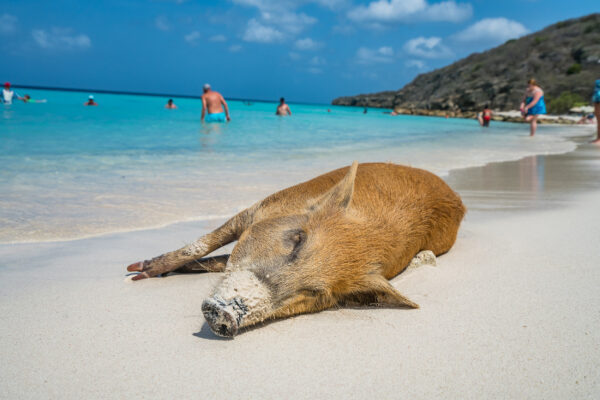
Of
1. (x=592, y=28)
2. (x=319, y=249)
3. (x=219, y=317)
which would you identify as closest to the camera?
(x=219, y=317)

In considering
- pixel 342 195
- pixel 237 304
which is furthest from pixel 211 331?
pixel 342 195

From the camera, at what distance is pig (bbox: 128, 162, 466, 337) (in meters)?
2.62

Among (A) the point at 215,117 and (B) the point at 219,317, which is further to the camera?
(A) the point at 215,117

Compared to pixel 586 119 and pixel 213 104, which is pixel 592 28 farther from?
pixel 213 104

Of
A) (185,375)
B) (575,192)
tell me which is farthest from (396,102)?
(185,375)

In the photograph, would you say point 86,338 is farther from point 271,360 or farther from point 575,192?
point 575,192

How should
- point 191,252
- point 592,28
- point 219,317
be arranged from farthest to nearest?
1. point 592,28
2. point 191,252
3. point 219,317

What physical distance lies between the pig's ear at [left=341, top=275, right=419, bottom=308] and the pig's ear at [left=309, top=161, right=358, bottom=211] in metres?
0.53

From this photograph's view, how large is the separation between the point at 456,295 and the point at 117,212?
427 cm

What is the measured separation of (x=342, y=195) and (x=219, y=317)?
119 centimetres

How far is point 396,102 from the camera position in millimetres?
95250

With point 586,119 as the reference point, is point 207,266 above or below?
below

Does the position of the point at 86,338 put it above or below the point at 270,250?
below

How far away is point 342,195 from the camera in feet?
10.2
